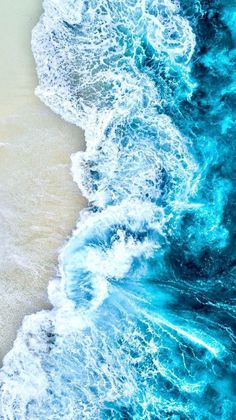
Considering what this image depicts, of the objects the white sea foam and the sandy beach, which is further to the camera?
the sandy beach

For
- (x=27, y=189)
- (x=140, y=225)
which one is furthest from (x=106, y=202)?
(x=27, y=189)

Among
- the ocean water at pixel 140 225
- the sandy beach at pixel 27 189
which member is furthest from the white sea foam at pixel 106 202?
the sandy beach at pixel 27 189

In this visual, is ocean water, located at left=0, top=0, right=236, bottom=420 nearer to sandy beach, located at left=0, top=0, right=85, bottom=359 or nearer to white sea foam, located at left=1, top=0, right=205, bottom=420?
white sea foam, located at left=1, top=0, right=205, bottom=420

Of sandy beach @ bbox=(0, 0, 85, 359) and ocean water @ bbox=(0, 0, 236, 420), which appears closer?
ocean water @ bbox=(0, 0, 236, 420)

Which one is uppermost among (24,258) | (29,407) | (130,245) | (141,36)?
(141,36)

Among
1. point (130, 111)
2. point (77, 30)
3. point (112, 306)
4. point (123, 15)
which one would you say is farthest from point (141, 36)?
point (112, 306)

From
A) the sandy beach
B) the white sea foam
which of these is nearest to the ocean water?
the white sea foam

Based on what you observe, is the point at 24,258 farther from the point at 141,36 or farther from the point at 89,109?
the point at 141,36
